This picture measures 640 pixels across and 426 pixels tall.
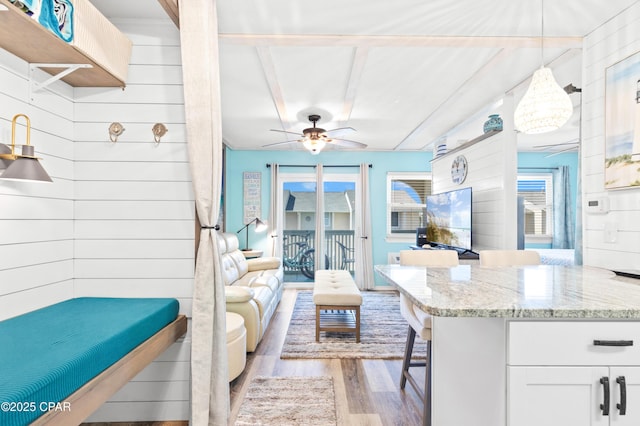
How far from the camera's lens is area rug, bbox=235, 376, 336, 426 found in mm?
1937

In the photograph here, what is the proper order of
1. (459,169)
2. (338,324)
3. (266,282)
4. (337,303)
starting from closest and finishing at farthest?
(337,303) < (338,324) < (266,282) < (459,169)

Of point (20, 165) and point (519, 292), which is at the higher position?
point (20, 165)

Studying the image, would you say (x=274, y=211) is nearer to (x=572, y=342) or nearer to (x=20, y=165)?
(x=20, y=165)

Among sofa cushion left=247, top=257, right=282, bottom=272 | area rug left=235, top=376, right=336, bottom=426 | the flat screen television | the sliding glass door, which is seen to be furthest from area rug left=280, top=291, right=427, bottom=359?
the sliding glass door

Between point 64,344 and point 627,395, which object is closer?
point 627,395

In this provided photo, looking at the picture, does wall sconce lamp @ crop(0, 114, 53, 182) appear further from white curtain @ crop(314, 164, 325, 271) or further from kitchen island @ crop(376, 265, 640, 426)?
white curtain @ crop(314, 164, 325, 271)

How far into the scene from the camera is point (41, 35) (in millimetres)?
1364

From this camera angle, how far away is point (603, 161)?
2.05 metres

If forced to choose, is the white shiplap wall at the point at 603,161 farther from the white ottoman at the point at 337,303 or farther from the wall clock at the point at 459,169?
the white ottoman at the point at 337,303

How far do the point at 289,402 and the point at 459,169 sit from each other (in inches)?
134

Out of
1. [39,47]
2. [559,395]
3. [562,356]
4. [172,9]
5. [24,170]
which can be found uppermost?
[172,9]

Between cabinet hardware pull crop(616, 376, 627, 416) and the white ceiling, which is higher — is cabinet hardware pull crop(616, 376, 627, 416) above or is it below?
below

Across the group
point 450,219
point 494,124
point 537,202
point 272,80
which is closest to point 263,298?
point 272,80

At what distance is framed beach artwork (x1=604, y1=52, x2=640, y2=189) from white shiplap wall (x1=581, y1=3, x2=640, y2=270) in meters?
0.06
